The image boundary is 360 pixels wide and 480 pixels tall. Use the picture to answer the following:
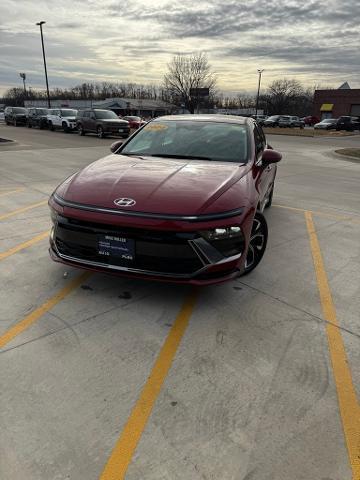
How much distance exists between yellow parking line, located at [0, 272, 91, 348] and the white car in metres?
24.3

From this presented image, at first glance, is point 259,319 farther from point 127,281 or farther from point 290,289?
point 127,281

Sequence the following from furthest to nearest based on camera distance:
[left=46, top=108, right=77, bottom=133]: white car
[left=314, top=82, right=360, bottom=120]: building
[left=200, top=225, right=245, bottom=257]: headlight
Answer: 1. [left=314, top=82, right=360, bottom=120]: building
2. [left=46, top=108, right=77, bottom=133]: white car
3. [left=200, top=225, right=245, bottom=257]: headlight

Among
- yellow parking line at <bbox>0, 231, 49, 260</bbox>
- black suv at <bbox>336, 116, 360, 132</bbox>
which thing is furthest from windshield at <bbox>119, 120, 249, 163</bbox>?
black suv at <bbox>336, 116, 360, 132</bbox>

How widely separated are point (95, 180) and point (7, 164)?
9109 millimetres

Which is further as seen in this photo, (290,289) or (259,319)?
(290,289)

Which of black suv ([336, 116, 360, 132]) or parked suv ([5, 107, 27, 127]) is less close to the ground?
parked suv ([5, 107, 27, 127])

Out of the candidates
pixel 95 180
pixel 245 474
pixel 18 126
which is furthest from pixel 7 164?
pixel 18 126

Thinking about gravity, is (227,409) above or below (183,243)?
below

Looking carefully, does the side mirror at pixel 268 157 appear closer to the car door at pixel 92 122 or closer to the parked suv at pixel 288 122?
the car door at pixel 92 122

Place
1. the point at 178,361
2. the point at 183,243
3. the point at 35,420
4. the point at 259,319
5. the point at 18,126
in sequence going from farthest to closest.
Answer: the point at 18,126 → the point at 259,319 → the point at 183,243 → the point at 178,361 → the point at 35,420

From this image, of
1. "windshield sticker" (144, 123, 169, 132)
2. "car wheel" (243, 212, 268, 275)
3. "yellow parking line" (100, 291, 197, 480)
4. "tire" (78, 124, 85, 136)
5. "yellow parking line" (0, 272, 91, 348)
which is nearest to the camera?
"yellow parking line" (100, 291, 197, 480)

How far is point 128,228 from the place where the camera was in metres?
2.97

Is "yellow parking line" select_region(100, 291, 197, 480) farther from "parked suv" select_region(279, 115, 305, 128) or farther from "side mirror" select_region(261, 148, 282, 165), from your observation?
"parked suv" select_region(279, 115, 305, 128)

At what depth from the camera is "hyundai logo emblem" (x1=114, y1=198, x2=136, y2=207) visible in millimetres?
3082
